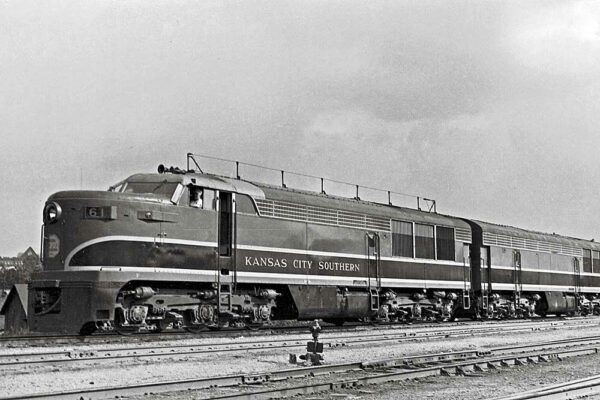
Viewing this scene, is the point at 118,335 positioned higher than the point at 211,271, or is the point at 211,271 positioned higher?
the point at 211,271

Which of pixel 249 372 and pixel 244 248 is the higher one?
pixel 244 248

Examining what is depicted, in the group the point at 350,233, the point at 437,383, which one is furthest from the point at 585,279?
the point at 437,383

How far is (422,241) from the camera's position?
91.6ft

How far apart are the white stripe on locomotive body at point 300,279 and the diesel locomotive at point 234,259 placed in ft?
0.13

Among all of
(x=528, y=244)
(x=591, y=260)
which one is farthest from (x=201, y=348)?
(x=591, y=260)

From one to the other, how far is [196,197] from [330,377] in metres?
8.11

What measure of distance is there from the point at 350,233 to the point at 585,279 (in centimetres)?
2156

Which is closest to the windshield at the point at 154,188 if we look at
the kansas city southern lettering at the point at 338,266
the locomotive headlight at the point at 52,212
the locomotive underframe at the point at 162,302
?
the locomotive headlight at the point at 52,212

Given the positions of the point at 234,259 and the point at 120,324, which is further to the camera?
the point at 234,259

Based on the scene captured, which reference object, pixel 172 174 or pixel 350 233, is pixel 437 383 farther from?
pixel 350 233

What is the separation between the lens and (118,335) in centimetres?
1850

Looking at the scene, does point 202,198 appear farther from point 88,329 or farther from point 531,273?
point 531,273

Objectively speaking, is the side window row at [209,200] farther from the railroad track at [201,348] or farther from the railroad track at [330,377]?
the railroad track at [330,377]

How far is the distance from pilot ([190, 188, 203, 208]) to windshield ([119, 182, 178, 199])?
59 centimetres
